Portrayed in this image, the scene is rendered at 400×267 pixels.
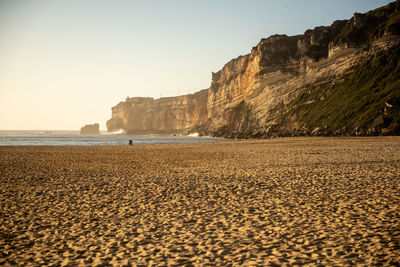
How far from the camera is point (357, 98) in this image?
63.7m

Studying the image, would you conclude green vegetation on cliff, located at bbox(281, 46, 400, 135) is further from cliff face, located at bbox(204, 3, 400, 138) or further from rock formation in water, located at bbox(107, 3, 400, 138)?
cliff face, located at bbox(204, 3, 400, 138)

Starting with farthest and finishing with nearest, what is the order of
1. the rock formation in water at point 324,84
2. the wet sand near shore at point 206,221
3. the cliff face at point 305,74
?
the cliff face at point 305,74 < the rock formation in water at point 324,84 < the wet sand near shore at point 206,221

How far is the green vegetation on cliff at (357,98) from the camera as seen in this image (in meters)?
52.9

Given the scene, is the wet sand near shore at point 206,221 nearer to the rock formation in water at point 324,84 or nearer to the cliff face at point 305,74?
the rock formation in water at point 324,84

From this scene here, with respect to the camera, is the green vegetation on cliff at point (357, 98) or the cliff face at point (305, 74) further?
the cliff face at point (305, 74)

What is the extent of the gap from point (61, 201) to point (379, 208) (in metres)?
12.0

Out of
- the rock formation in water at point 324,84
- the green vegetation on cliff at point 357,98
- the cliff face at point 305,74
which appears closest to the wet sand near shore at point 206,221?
the green vegetation on cliff at point 357,98

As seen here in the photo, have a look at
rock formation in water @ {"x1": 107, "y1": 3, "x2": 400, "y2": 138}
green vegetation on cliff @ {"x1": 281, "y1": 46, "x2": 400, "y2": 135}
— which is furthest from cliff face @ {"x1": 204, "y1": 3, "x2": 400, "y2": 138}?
green vegetation on cliff @ {"x1": 281, "y1": 46, "x2": 400, "y2": 135}

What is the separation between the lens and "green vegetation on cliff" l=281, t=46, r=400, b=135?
5291cm

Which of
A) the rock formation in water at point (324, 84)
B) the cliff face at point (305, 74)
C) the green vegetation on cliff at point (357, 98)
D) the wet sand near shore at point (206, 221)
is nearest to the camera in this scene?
the wet sand near shore at point (206, 221)

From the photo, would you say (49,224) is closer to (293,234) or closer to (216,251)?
(216,251)

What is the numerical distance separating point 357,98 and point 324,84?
18.3 metres

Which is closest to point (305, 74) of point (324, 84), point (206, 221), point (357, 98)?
point (324, 84)

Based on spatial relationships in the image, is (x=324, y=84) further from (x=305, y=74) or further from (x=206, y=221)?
(x=206, y=221)
